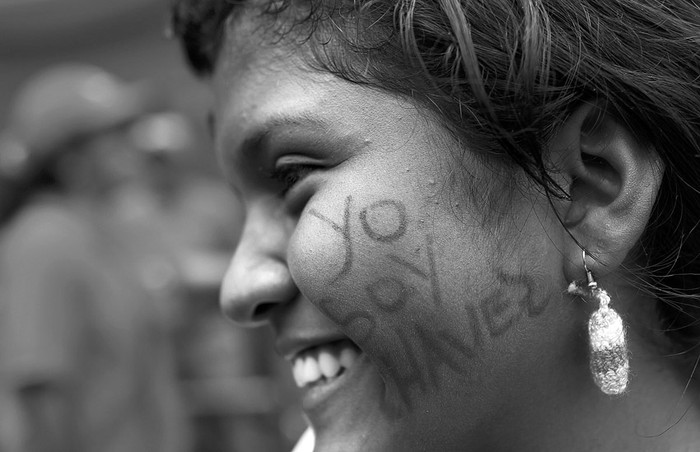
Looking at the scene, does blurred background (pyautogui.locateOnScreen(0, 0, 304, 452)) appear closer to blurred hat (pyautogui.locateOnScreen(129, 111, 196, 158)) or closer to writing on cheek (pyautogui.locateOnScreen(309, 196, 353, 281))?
blurred hat (pyautogui.locateOnScreen(129, 111, 196, 158))

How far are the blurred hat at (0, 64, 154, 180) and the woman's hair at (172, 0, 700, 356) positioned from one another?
3281 mm

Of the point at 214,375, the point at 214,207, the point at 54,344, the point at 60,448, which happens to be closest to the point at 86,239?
the point at 54,344

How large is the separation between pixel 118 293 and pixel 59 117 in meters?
1.05

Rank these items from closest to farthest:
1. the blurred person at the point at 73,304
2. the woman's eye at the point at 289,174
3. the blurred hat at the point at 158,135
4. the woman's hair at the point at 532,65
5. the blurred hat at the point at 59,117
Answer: the woman's hair at the point at 532,65 < the woman's eye at the point at 289,174 < the blurred person at the point at 73,304 < the blurred hat at the point at 59,117 < the blurred hat at the point at 158,135

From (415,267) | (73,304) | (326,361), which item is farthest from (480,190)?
(73,304)

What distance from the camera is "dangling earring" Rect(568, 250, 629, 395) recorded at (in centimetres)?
125

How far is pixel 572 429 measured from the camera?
1.39m

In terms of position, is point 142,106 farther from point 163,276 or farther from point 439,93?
point 439,93

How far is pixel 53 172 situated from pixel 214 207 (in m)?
1.58

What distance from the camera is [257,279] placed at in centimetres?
142

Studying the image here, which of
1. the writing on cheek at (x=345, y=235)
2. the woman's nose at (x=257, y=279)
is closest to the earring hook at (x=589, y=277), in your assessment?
the writing on cheek at (x=345, y=235)

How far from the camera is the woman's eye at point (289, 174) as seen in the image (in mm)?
1361

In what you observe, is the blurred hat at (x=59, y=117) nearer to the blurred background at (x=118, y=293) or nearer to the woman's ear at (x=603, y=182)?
the blurred background at (x=118, y=293)

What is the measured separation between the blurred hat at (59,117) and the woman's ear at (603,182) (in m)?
3.55
